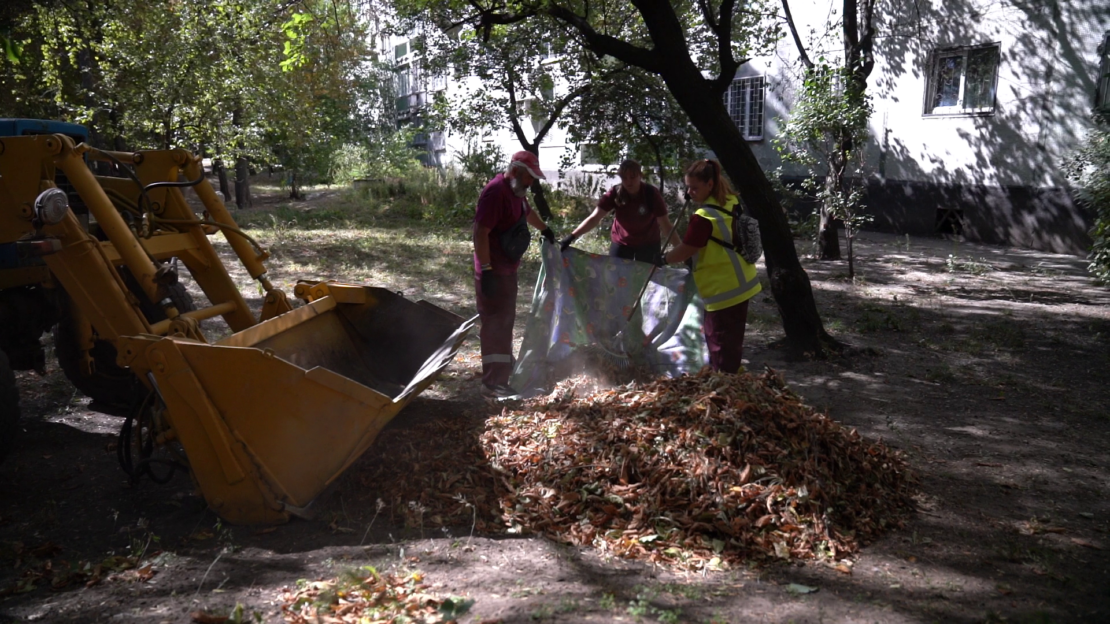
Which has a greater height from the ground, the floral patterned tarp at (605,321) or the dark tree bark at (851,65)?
the dark tree bark at (851,65)

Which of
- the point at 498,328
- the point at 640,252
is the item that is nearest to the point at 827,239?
the point at 640,252

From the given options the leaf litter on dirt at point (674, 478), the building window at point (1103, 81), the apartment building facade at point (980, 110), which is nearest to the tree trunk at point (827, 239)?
the apartment building facade at point (980, 110)

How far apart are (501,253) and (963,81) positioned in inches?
469

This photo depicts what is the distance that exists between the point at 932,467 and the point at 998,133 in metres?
11.2

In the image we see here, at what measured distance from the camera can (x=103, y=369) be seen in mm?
5855

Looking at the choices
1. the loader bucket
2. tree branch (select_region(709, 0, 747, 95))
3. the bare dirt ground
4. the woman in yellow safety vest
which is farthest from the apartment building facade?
the loader bucket

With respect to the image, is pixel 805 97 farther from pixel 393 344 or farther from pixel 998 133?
pixel 393 344

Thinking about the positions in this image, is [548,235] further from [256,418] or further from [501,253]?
[256,418]

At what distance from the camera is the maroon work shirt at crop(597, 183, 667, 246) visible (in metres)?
6.86

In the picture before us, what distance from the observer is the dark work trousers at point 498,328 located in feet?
20.2

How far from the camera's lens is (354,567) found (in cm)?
367

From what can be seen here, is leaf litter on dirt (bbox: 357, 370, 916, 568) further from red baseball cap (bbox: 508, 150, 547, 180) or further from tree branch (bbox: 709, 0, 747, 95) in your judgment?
tree branch (bbox: 709, 0, 747, 95)

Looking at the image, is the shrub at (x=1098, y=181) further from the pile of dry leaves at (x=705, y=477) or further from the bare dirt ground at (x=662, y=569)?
the pile of dry leaves at (x=705, y=477)

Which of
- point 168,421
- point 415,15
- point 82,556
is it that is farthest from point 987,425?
point 415,15
